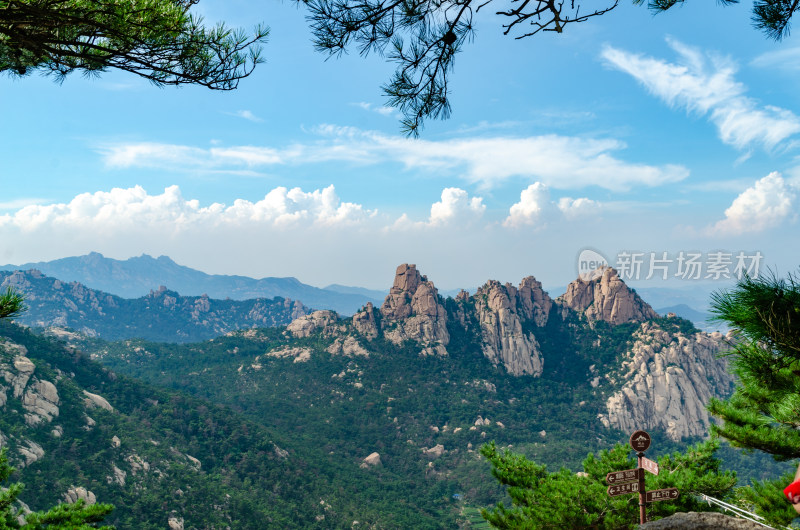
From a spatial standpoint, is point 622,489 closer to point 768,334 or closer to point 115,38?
point 768,334

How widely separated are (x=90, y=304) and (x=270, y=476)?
494 feet


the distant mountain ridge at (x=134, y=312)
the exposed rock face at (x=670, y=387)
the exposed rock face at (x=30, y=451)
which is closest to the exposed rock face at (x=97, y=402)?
the exposed rock face at (x=30, y=451)

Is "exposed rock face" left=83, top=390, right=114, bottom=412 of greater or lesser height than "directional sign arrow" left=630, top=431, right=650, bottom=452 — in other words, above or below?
below

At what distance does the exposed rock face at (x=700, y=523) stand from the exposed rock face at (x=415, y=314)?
249 ft

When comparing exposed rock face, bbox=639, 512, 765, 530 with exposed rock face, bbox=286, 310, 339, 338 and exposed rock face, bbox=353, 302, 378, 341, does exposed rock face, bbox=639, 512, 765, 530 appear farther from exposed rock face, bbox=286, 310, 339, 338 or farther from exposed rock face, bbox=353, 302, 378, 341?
exposed rock face, bbox=286, 310, 339, 338

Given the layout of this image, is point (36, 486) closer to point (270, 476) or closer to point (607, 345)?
point (270, 476)

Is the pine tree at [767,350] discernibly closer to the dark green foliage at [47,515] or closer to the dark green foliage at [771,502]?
the dark green foliage at [771,502]

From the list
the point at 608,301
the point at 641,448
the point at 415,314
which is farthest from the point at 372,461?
the point at 608,301

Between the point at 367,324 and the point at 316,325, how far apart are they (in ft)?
38.9

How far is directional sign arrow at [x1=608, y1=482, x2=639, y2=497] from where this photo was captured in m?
6.43

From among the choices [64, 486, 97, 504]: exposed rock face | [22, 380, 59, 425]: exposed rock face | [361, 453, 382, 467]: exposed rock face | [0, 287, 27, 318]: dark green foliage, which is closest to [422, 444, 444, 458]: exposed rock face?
[361, 453, 382, 467]: exposed rock face

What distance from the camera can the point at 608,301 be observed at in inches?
3381

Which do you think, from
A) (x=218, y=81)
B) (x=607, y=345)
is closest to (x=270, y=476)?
(x=218, y=81)

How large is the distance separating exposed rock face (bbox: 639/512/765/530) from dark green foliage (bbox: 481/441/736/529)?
12.1 ft
